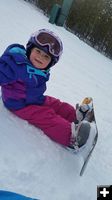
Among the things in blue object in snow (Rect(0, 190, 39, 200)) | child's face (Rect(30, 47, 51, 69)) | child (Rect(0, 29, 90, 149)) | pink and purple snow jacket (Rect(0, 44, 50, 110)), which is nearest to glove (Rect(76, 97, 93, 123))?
child (Rect(0, 29, 90, 149))

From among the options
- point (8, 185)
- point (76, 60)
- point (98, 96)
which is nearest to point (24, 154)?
point (8, 185)

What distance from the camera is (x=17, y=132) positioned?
269cm

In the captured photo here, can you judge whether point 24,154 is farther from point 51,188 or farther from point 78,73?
point 78,73

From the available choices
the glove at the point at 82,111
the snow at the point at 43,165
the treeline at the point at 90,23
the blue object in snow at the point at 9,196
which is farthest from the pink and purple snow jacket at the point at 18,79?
the treeline at the point at 90,23

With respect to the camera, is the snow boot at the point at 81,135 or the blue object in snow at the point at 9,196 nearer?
the blue object in snow at the point at 9,196

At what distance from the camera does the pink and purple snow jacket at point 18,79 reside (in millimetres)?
2736

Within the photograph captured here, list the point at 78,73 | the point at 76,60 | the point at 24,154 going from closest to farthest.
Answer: the point at 24,154 → the point at 78,73 → the point at 76,60

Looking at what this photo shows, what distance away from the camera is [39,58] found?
2867mm

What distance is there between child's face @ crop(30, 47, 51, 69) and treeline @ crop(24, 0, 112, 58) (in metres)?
11.0

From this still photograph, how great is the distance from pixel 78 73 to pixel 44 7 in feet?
26.5

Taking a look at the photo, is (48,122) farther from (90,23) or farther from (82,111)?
(90,23)

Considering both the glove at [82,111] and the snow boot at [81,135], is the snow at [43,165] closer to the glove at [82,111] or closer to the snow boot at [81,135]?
the snow boot at [81,135]

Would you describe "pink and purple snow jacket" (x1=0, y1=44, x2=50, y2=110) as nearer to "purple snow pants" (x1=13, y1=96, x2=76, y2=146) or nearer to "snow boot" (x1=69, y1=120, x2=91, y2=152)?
"purple snow pants" (x1=13, y1=96, x2=76, y2=146)

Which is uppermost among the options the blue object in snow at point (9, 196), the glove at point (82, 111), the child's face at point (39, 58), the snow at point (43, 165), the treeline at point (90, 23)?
the child's face at point (39, 58)
